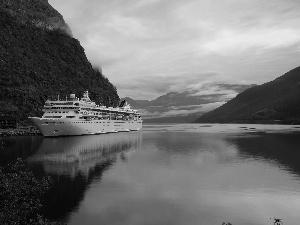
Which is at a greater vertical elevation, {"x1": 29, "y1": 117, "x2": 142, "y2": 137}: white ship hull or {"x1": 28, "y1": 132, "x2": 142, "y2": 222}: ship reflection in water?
{"x1": 29, "y1": 117, "x2": 142, "y2": 137}: white ship hull

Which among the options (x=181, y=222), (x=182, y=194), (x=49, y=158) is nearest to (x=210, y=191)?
(x=182, y=194)

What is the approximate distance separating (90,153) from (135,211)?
1762 inches

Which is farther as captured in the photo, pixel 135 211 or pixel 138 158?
pixel 138 158

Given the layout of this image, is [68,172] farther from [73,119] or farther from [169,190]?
[73,119]

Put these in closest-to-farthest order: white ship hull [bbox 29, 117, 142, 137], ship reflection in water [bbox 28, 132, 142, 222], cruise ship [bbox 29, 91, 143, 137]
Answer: ship reflection in water [bbox 28, 132, 142, 222]
white ship hull [bbox 29, 117, 142, 137]
cruise ship [bbox 29, 91, 143, 137]

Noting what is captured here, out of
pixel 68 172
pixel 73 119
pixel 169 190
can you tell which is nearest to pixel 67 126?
pixel 73 119

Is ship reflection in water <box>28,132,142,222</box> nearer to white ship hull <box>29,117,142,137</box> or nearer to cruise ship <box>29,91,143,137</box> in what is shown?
white ship hull <box>29,117,142,137</box>

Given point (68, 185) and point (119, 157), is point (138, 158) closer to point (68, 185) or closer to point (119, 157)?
point (119, 157)

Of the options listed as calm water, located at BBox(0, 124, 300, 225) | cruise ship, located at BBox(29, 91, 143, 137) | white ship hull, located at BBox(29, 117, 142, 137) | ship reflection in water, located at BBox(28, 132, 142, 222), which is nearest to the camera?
calm water, located at BBox(0, 124, 300, 225)

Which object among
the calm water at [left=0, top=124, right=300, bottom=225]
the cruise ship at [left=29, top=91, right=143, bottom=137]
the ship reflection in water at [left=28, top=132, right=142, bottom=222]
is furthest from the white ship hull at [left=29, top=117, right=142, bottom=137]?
the calm water at [left=0, top=124, right=300, bottom=225]

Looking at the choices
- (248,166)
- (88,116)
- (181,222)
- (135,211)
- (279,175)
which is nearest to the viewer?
(181,222)

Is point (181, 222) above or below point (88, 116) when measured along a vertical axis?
below

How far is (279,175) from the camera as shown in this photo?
164 feet

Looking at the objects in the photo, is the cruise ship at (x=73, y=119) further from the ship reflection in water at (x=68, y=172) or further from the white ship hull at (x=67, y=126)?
the ship reflection in water at (x=68, y=172)
